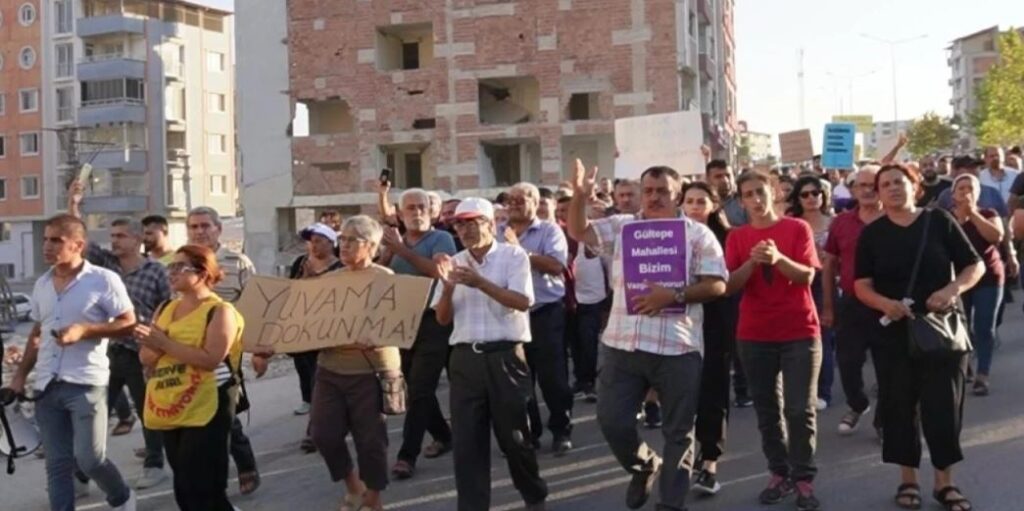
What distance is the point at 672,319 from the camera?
21.3ft

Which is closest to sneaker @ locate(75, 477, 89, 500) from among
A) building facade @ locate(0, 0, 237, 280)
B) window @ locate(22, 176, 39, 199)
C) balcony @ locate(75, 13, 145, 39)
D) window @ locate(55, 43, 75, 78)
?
building facade @ locate(0, 0, 237, 280)

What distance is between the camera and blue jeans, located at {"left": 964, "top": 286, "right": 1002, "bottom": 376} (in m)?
9.73

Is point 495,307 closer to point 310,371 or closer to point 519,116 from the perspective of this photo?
point 310,371

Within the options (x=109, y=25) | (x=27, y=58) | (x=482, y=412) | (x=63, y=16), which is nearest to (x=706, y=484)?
(x=482, y=412)

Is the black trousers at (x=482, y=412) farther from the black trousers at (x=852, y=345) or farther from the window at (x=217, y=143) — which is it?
the window at (x=217, y=143)

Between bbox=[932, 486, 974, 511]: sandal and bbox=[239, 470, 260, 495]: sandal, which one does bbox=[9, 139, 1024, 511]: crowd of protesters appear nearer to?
bbox=[932, 486, 974, 511]: sandal

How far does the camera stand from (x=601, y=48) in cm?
4159

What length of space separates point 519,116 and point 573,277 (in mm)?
34553

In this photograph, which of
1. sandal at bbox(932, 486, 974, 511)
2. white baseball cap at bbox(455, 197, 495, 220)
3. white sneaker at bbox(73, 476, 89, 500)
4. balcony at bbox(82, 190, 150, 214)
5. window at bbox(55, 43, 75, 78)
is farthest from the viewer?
window at bbox(55, 43, 75, 78)

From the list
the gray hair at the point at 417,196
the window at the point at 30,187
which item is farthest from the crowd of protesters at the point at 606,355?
the window at the point at 30,187

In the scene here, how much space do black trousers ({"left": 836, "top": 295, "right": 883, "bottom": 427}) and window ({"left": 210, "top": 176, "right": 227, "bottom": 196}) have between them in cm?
6885

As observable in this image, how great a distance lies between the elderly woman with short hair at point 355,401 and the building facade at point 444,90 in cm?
3455

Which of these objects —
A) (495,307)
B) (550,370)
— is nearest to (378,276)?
(495,307)

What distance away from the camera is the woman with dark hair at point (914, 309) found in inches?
257
